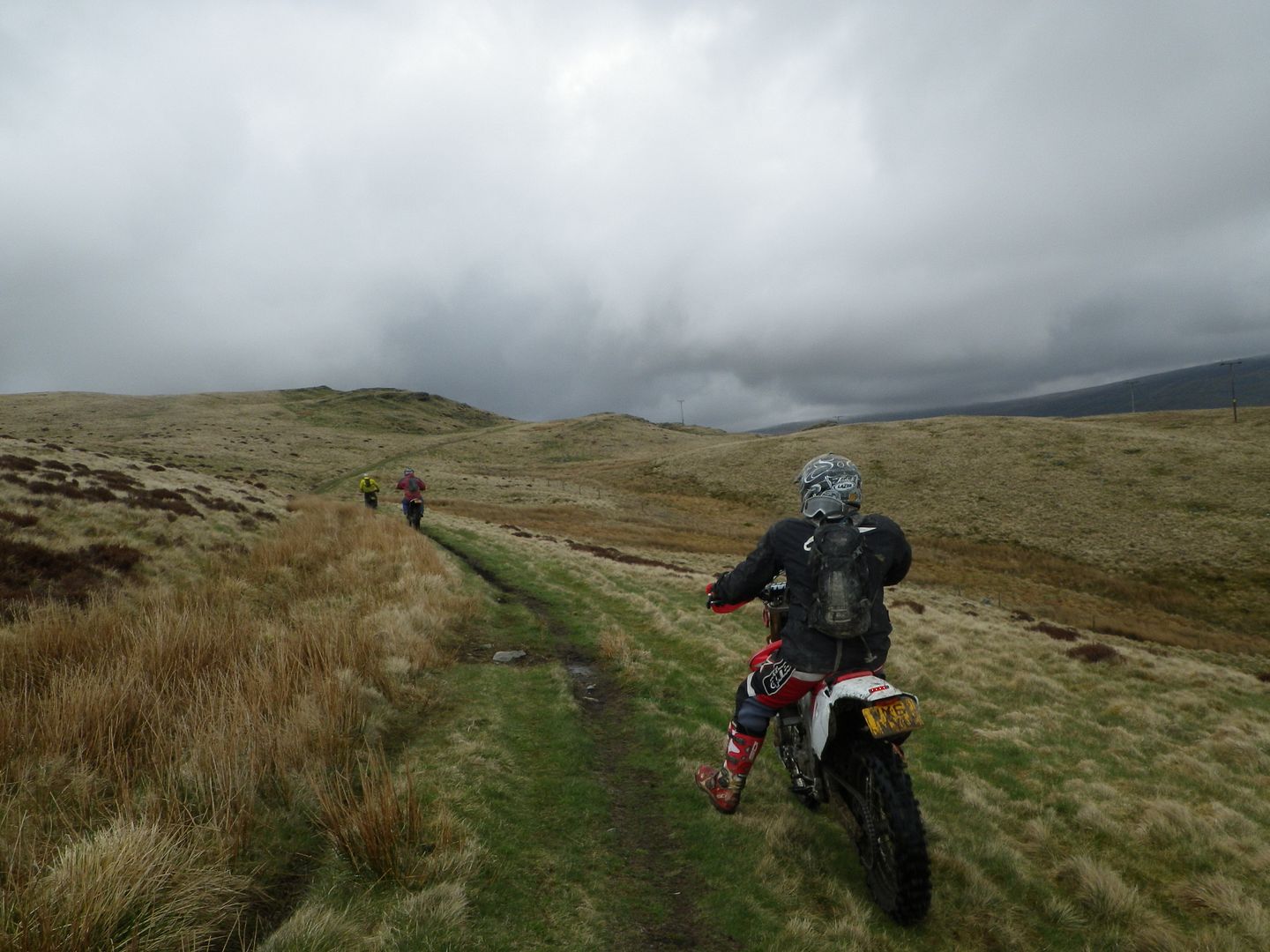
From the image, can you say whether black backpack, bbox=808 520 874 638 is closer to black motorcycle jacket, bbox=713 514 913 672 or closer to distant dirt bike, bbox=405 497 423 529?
black motorcycle jacket, bbox=713 514 913 672

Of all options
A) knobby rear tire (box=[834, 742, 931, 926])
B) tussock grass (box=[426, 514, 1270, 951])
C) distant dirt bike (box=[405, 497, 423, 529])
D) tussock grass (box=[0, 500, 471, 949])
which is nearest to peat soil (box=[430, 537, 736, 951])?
tussock grass (box=[426, 514, 1270, 951])

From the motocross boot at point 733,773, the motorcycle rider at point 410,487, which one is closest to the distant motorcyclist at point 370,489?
the motorcycle rider at point 410,487

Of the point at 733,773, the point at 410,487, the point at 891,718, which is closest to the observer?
the point at 891,718

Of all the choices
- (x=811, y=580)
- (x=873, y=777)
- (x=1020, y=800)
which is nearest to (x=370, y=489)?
(x=811, y=580)

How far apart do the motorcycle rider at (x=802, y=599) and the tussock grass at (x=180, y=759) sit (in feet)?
8.36

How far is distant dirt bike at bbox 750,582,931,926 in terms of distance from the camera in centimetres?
381

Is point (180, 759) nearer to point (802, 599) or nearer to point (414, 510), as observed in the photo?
point (802, 599)

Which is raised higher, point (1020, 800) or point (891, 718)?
point (891, 718)

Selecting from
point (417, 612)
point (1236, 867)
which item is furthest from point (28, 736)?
point (1236, 867)

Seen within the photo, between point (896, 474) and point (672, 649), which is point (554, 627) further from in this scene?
point (896, 474)

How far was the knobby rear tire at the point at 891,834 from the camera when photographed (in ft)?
12.4

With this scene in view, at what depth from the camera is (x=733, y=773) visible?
5.11 meters

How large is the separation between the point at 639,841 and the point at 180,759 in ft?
12.2

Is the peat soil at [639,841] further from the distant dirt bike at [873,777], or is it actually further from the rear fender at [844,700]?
the rear fender at [844,700]
